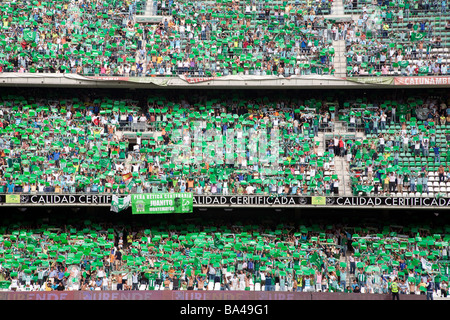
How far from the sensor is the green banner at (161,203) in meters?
30.3

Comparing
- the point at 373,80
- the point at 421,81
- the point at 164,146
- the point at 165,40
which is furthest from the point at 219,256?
the point at 421,81

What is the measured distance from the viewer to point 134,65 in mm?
33531

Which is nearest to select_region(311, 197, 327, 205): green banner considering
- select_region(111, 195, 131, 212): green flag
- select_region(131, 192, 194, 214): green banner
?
select_region(131, 192, 194, 214): green banner

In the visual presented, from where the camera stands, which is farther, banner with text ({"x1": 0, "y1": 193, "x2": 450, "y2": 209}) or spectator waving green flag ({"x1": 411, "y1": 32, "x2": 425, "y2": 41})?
spectator waving green flag ({"x1": 411, "y1": 32, "x2": 425, "y2": 41})

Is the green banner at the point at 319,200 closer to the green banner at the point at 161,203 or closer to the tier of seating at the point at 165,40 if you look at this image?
the green banner at the point at 161,203

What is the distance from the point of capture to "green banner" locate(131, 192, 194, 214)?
99.4 ft

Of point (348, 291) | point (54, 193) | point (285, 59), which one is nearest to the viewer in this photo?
point (348, 291)

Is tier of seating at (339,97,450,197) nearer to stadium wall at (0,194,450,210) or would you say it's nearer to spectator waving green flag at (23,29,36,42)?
stadium wall at (0,194,450,210)

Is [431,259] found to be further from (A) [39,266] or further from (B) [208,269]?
(A) [39,266]

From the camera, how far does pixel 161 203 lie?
30312mm

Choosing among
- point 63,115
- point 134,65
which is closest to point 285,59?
point 134,65

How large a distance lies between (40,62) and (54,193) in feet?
23.0

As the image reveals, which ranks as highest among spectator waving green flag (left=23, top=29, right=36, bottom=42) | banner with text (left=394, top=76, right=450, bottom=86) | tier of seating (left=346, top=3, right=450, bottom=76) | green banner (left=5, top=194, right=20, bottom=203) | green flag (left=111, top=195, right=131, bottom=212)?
spectator waving green flag (left=23, top=29, right=36, bottom=42)

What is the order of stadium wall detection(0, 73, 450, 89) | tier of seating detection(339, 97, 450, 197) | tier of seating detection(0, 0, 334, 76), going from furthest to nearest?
1. tier of seating detection(0, 0, 334, 76)
2. stadium wall detection(0, 73, 450, 89)
3. tier of seating detection(339, 97, 450, 197)
